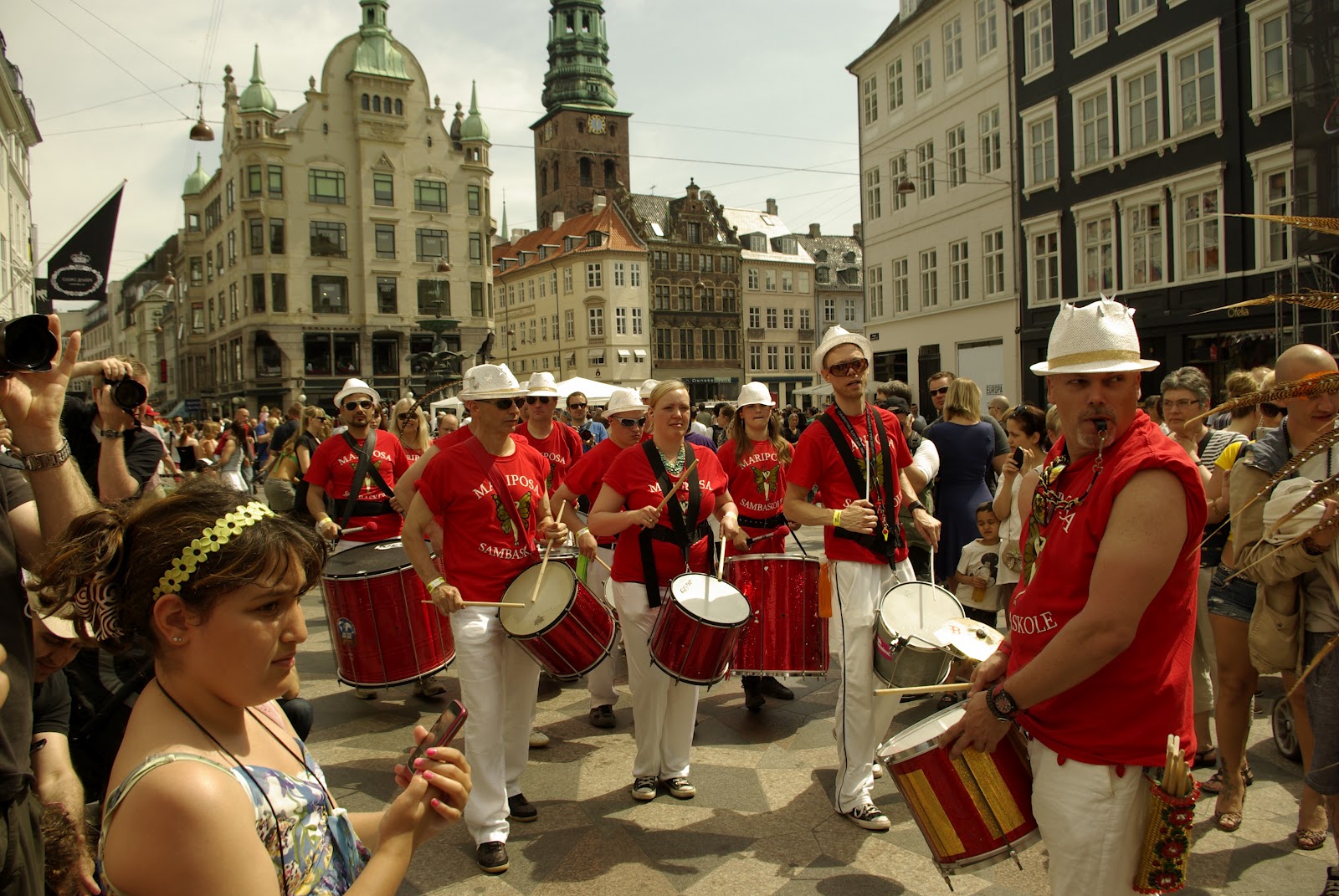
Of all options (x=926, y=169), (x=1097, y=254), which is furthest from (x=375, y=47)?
(x=1097, y=254)

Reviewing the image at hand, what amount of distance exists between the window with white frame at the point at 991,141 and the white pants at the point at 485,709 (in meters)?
28.2

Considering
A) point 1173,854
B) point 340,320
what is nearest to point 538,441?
point 1173,854

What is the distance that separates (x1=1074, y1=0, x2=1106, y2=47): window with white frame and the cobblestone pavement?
23.8m

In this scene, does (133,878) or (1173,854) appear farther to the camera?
(1173,854)

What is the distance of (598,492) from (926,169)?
29.5 m

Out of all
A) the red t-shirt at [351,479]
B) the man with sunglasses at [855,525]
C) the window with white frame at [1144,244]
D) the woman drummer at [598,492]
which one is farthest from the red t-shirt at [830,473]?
the window with white frame at [1144,244]

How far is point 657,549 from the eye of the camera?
488 centimetres

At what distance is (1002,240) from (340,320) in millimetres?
35939

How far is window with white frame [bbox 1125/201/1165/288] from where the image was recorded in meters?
23.2

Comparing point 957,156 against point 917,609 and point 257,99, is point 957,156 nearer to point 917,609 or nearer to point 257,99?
point 917,609

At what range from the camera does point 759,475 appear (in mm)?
6703

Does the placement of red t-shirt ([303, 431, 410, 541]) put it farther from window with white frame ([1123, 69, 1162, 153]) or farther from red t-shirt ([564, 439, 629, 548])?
window with white frame ([1123, 69, 1162, 153])

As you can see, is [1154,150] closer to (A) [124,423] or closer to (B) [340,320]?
(A) [124,423]

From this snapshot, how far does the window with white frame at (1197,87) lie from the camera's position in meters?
21.5
